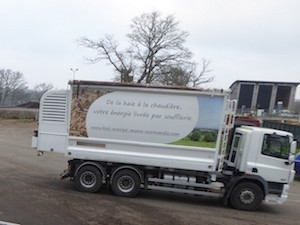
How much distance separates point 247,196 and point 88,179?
4.44 meters

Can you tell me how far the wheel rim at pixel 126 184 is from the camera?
26.7 ft

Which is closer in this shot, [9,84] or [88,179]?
[88,179]

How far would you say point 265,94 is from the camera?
Result: 71.2 meters

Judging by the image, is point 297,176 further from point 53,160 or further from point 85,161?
point 53,160

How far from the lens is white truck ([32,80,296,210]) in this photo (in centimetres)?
780

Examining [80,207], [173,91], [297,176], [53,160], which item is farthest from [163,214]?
[297,176]

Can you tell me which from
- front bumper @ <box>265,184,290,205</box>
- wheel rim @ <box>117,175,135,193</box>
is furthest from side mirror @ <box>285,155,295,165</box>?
wheel rim @ <box>117,175,135,193</box>

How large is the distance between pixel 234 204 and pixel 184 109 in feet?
9.59

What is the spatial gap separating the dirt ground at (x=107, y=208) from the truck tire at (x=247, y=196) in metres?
0.22

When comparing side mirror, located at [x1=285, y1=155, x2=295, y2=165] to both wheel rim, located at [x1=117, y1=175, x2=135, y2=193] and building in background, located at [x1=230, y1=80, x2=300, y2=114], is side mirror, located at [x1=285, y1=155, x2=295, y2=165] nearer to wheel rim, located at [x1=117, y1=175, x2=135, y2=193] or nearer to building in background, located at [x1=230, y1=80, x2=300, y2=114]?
wheel rim, located at [x1=117, y1=175, x2=135, y2=193]

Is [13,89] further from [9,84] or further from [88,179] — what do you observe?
[88,179]

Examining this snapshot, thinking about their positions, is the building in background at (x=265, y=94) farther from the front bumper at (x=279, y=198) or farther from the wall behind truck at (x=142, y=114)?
the wall behind truck at (x=142, y=114)

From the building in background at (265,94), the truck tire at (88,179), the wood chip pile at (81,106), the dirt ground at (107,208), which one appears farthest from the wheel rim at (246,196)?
the building in background at (265,94)

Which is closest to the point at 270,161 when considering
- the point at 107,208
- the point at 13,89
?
the point at 107,208
